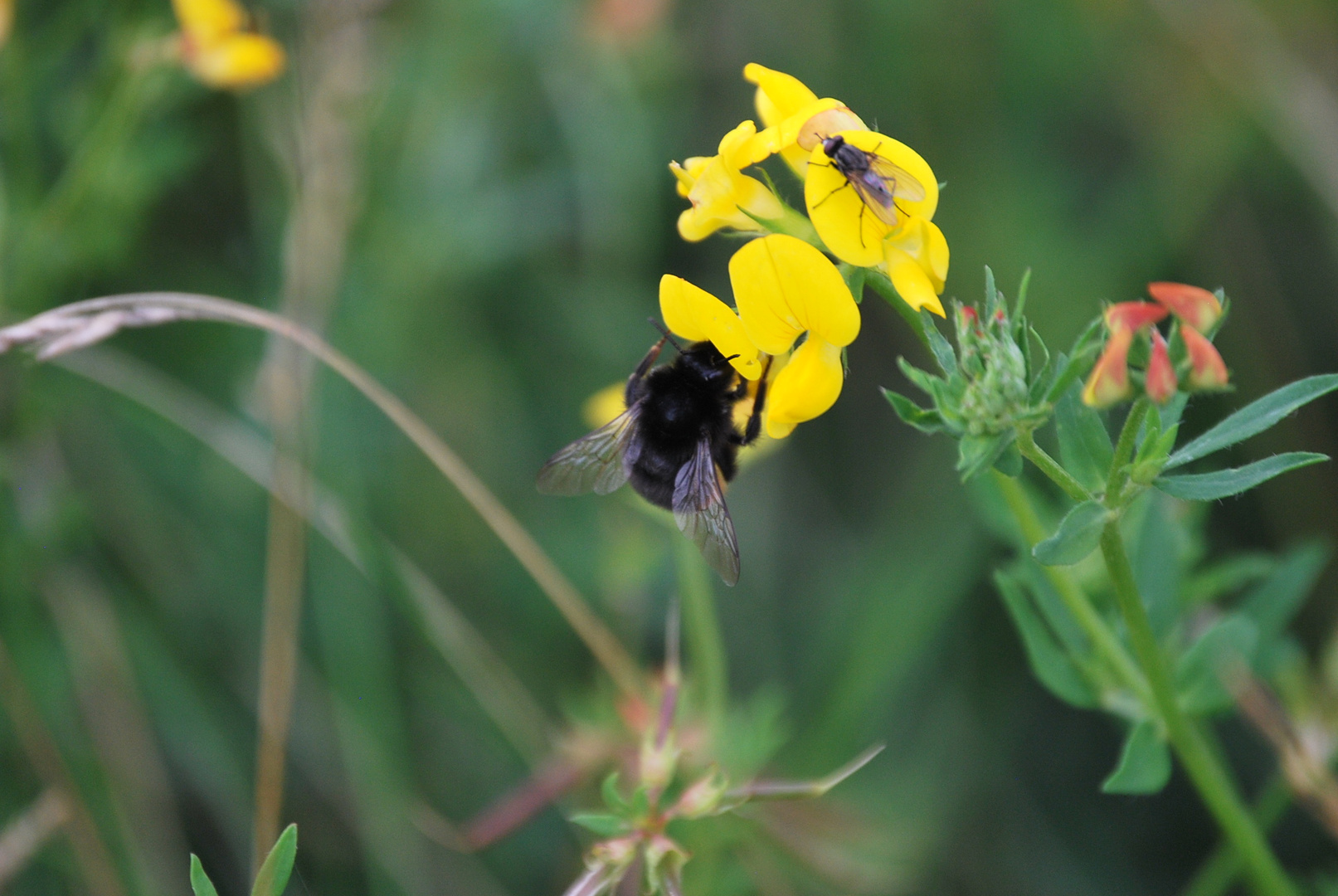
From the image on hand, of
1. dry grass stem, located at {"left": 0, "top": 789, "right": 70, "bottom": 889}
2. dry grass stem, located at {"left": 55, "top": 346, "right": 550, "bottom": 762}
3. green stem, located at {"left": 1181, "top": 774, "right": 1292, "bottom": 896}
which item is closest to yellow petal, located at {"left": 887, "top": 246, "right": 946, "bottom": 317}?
dry grass stem, located at {"left": 55, "top": 346, "right": 550, "bottom": 762}

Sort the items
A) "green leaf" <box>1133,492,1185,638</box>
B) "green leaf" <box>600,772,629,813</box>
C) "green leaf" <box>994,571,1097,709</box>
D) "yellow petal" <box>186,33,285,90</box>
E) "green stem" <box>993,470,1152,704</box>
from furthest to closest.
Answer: "yellow petal" <box>186,33,285,90</box> → "green leaf" <box>1133,492,1185,638</box> → "green leaf" <box>994,571,1097,709</box> → "green stem" <box>993,470,1152,704</box> → "green leaf" <box>600,772,629,813</box>

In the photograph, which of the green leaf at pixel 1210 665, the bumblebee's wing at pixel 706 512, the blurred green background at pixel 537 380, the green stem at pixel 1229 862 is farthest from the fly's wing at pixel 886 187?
the green stem at pixel 1229 862

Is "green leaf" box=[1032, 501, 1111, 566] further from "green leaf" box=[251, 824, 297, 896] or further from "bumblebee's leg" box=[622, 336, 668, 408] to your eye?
"green leaf" box=[251, 824, 297, 896]

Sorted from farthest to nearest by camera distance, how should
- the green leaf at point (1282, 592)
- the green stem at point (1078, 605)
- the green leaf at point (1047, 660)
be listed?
the green leaf at point (1282, 592), the green leaf at point (1047, 660), the green stem at point (1078, 605)

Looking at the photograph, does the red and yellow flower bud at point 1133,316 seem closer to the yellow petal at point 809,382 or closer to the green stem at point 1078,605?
the green stem at point 1078,605

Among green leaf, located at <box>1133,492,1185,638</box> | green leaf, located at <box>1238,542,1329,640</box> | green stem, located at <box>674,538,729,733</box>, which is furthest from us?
green stem, located at <box>674,538,729,733</box>

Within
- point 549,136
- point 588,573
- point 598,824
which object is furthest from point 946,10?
point 598,824

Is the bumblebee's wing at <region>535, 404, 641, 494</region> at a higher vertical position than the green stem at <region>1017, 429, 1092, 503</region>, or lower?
higher
